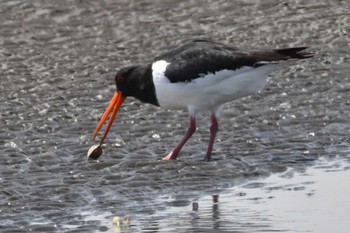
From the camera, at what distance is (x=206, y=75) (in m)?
11.8

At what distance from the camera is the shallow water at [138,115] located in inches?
409

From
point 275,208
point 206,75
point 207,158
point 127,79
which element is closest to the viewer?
point 275,208

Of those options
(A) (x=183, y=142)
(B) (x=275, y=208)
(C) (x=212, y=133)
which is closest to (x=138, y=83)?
(A) (x=183, y=142)

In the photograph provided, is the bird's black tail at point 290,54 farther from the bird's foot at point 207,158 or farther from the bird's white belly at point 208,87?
the bird's foot at point 207,158

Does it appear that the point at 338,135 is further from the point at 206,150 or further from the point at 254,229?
the point at 254,229

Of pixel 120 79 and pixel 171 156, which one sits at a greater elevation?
pixel 120 79

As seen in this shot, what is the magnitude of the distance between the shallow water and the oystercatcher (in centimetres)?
53

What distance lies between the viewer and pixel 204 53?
11.9 meters

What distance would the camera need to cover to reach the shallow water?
34.1ft

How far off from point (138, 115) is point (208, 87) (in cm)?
194

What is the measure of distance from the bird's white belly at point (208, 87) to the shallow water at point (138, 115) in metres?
0.55

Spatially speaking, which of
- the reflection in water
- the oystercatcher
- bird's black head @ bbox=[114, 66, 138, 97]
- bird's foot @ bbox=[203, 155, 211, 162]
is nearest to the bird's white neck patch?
the oystercatcher

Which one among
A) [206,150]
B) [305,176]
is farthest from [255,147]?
[305,176]

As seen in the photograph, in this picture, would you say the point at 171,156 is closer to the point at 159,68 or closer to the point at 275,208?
the point at 159,68
